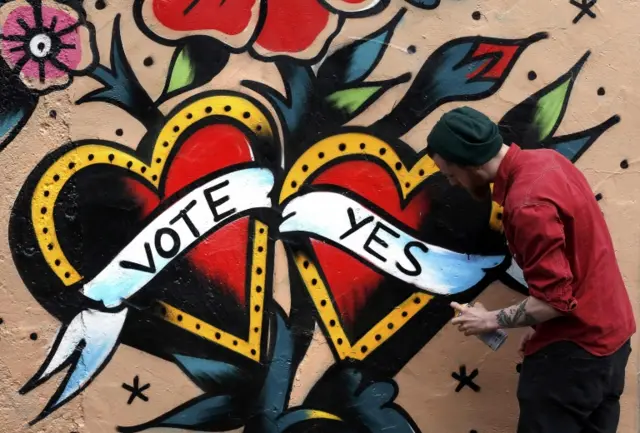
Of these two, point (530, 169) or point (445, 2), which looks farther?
point (445, 2)

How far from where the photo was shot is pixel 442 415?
3188 millimetres

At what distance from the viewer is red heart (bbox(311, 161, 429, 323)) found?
3.16 meters

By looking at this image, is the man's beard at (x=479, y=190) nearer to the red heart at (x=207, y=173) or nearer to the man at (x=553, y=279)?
the man at (x=553, y=279)

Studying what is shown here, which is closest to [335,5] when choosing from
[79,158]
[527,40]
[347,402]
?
[527,40]

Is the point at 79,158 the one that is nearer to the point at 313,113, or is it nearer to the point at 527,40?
the point at 313,113

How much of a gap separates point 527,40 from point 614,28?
1.21 ft

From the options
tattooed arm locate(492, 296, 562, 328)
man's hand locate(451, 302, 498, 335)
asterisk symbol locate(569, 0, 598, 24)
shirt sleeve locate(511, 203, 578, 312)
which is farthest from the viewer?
asterisk symbol locate(569, 0, 598, 24)

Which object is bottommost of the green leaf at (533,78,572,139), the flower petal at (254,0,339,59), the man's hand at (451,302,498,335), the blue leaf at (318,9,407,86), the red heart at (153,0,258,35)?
the man's hand at (451,302,498,335)

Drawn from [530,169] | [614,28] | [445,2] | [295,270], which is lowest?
[295,270]

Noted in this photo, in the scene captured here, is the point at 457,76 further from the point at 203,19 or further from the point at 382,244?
the point at 203,19

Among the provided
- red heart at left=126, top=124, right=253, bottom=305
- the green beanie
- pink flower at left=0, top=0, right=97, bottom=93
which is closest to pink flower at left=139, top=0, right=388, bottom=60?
pink flower at left=0, top=0, right=97, bottom=93

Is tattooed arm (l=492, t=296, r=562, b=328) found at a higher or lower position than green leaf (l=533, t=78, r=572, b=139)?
lower

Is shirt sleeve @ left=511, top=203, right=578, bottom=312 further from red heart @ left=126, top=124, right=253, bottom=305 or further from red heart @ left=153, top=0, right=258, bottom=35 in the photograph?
red heart @ left=153, top=0, right=258, bottom=35

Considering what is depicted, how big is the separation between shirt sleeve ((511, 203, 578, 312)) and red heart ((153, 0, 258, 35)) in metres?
1.57
